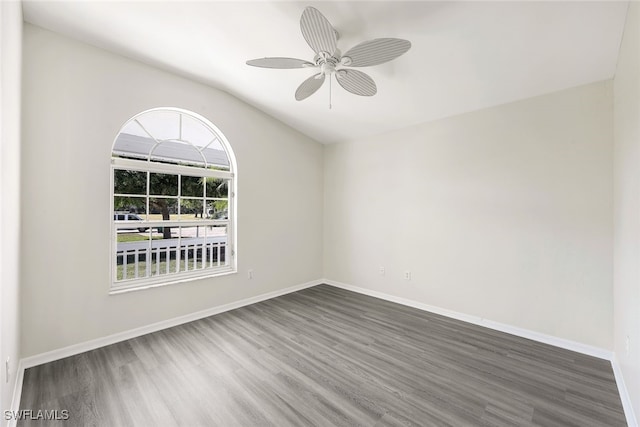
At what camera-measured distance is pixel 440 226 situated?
11.0ft

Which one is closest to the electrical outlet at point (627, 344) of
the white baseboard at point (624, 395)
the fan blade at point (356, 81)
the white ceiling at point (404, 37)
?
the white baseboard at point (624, 395)

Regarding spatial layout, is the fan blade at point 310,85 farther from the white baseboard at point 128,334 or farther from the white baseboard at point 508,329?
the white baseboard at point 508,329

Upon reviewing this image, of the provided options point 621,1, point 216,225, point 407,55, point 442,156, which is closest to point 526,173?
point 442,156

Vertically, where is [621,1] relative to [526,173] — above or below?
above

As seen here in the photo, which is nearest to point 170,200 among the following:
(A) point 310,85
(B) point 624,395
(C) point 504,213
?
(A) point 310,85

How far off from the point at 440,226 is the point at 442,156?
0.88m

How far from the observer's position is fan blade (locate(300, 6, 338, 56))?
5.22ft

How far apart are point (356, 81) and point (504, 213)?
213cm

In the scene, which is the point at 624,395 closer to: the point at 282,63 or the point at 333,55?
the point at 333,55

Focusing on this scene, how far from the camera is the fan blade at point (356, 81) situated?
210cm

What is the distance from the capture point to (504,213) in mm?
2889

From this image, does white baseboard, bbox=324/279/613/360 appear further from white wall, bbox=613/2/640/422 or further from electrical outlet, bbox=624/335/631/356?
electrical outlet, bbox=624/335/631/356

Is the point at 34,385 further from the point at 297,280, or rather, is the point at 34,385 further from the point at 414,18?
the point at 414,18

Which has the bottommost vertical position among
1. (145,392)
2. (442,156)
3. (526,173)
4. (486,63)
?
(145,392)
